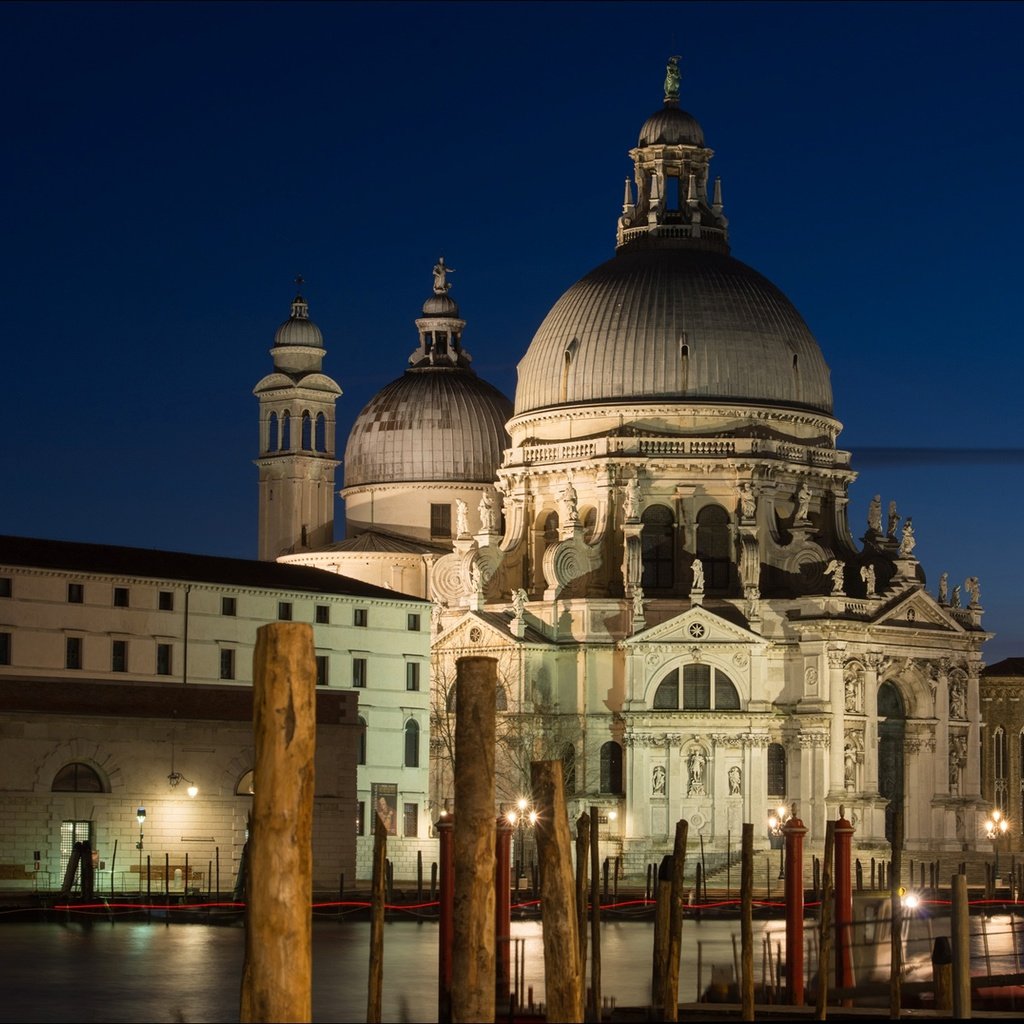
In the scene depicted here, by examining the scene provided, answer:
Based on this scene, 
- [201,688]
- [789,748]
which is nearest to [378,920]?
[201,688]

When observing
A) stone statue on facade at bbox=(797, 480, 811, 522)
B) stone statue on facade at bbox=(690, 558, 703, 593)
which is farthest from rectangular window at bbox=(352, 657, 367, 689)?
stone statue on facade at bbox=(797, 480, 811, 522)

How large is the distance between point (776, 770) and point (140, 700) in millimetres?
27743

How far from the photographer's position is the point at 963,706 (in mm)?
85938

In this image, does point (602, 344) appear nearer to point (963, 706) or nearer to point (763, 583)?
point (763, 583)

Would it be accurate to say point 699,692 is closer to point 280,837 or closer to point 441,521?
point 441,521

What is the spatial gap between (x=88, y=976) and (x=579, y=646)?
45498 mm

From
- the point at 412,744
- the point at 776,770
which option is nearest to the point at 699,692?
the point at 776,770

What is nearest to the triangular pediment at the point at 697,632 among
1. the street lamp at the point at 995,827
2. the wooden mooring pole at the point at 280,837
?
the street lamp at the point at 995,827

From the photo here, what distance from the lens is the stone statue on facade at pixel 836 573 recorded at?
8144 centimetres

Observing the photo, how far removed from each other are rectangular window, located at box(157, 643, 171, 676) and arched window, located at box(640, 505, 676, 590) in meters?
23.0

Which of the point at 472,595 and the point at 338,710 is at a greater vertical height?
the point at 472,595

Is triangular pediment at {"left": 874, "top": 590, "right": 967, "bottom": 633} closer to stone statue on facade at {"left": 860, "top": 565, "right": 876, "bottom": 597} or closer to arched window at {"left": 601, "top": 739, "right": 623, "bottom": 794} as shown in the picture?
stone statue on facade at {"left": 860, "top": 565, "right": 876, "bottom": 597}

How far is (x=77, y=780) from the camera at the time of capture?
56281 mm

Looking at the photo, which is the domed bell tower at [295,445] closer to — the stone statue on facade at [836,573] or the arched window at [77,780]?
the stone statue on facade at [836,573]
